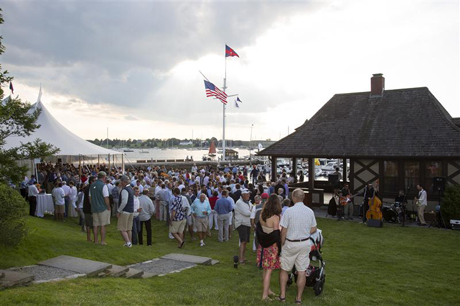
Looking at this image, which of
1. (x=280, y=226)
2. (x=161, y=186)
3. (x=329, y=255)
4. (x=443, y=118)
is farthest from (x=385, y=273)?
(x=443, y=118)

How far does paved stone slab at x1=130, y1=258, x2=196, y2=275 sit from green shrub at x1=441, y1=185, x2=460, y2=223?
10615 millimetres

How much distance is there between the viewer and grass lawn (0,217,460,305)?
5.59 meters

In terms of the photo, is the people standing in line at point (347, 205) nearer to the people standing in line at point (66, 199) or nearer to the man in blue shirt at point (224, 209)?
the man in blue shirt at point (224, 209)

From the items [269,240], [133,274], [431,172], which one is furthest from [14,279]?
[431,172]

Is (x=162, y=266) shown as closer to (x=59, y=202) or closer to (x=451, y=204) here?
(x=59, y=202)

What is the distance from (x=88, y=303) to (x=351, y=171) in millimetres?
14906

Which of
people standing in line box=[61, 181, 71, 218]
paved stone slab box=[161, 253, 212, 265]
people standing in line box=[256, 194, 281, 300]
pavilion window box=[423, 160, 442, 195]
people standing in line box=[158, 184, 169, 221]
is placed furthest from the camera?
pavilion window box=[423, 160, 442, 195]

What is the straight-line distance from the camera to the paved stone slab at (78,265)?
265 inches

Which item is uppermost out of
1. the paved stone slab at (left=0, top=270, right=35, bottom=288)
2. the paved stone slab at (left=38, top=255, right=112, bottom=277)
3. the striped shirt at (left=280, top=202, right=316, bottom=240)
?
the striped shirt at (left=280, top=202, right=316, bottom=240)

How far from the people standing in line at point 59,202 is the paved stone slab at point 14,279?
27.0 feet

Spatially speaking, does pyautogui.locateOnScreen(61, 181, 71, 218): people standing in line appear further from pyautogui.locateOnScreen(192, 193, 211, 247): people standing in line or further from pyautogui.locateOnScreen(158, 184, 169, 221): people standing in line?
pyautogui.locateOnScreen(192, 193, 211, 247): people standing in line

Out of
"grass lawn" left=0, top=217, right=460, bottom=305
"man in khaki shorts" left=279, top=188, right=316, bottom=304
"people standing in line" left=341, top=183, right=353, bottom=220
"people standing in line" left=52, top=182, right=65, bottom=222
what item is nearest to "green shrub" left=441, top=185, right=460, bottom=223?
"grass lawn" left=0, top=217, right=460, bottom=305

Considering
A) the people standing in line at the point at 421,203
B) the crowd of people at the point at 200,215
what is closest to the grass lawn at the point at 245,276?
the crowd of people at the point at 200,215

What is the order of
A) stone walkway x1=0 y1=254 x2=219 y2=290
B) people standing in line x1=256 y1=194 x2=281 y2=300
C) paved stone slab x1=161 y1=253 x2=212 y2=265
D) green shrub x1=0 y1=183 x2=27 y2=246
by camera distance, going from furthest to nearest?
paved stone slab x1=161 y1=253 x2=212 y2=265
green shrub x1=0 y1=183 x2=27 y2=246
people standing in line x1=256 y1=194 x2=281 y2=300
stone walkway x1=0 y1=254 x2=219 y2=290
